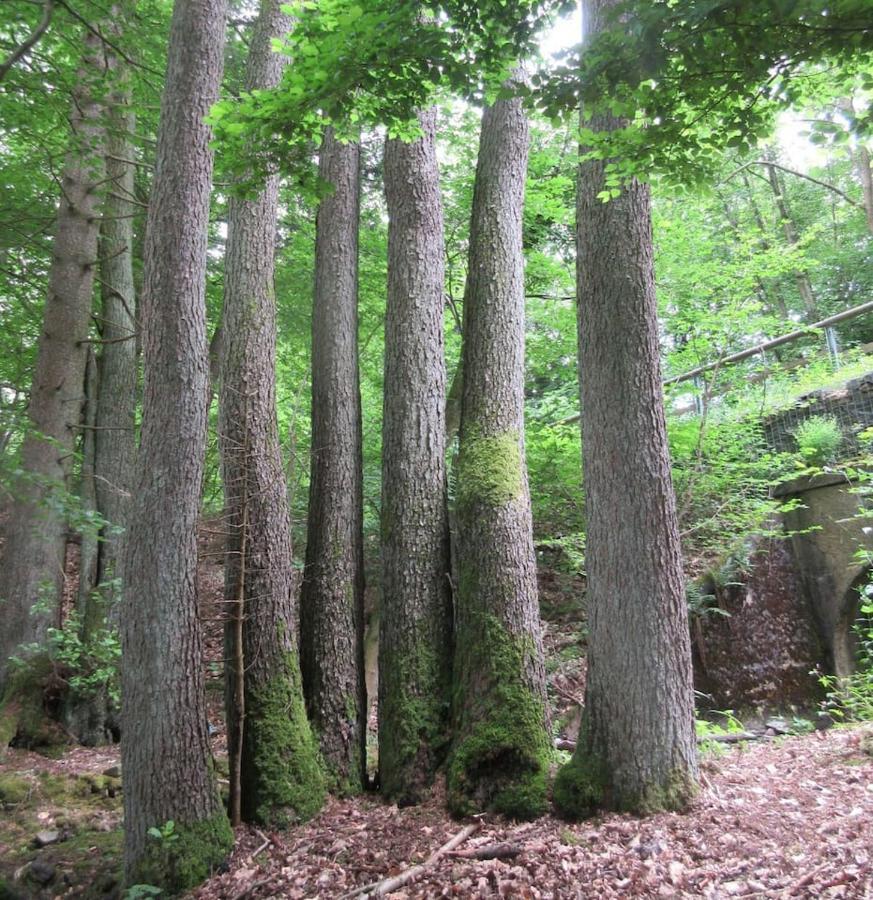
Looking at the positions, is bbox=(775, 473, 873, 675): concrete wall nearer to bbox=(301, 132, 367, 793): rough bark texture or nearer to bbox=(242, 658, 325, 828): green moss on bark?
bbox=(301, 132, 367, 793): rough bark texture

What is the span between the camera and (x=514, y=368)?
18.2 feet

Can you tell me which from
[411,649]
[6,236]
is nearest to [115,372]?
[6,236]

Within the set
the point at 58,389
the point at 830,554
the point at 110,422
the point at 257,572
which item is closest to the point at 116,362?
the point at 110,422

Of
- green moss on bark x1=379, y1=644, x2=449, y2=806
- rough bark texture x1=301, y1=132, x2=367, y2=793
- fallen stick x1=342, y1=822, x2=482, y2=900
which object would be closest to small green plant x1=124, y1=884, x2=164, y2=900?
fallen stick x1=342, y1=822, x2=482, y2=900

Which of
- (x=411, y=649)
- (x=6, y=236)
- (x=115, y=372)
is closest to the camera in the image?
(x=411, y=649)

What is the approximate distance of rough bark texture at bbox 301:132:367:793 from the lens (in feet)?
16.8

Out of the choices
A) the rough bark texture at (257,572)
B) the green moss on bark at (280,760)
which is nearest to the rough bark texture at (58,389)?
the rough bark texture at (257,572)

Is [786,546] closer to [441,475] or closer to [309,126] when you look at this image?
[441,475]

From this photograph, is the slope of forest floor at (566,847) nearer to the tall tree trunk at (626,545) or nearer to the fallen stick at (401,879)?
the fallen stick at (401,879)

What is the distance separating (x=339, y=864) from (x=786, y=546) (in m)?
8.08

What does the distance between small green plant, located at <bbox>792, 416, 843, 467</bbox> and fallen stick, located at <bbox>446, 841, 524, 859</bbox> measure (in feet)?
24.2

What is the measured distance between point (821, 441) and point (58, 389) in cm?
950

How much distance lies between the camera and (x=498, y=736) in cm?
453

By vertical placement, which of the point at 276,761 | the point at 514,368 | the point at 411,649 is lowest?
→ the point at 276,761
